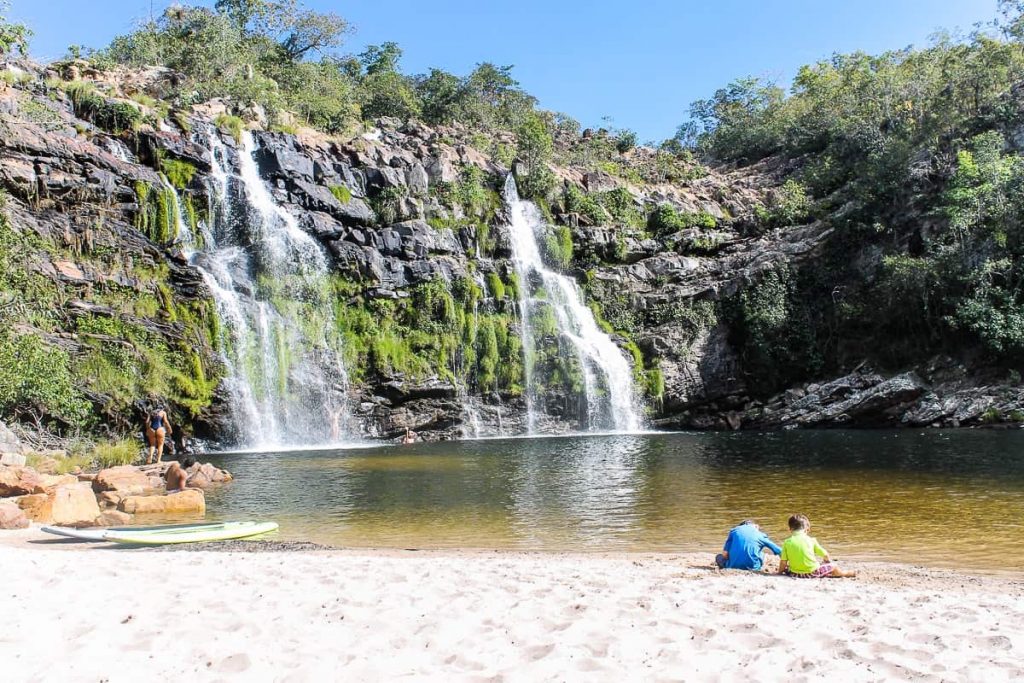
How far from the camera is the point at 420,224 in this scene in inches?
1294

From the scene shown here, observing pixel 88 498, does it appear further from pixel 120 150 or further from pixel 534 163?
pixel 534 163

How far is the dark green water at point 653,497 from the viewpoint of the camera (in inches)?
387

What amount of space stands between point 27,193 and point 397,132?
22525 millimetres

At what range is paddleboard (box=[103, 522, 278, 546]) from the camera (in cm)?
944

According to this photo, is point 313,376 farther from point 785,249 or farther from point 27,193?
point 785,249

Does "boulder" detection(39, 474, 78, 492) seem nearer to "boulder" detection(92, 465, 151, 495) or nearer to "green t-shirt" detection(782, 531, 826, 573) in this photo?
"boulder" detection(92, 465, 151, 495)

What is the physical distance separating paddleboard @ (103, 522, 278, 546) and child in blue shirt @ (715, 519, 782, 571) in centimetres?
677

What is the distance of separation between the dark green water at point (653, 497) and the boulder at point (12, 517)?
2.76 m

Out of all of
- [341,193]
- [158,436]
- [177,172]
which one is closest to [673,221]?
[341,193]

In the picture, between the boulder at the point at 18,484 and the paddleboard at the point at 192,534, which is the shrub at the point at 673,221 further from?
the boulder at the point at 18,484

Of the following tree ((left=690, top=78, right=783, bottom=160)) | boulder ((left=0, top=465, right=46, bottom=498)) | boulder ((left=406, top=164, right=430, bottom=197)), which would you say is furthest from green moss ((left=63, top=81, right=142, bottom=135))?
tree ((left=690, top=78, right=783, bottom=160))

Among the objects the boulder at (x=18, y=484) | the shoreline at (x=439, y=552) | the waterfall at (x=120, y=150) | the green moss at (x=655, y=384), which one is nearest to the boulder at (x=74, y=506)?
the shoreline at (x=439, y=552)

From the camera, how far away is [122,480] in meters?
13.9

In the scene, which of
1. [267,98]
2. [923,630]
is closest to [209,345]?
[267,98]
